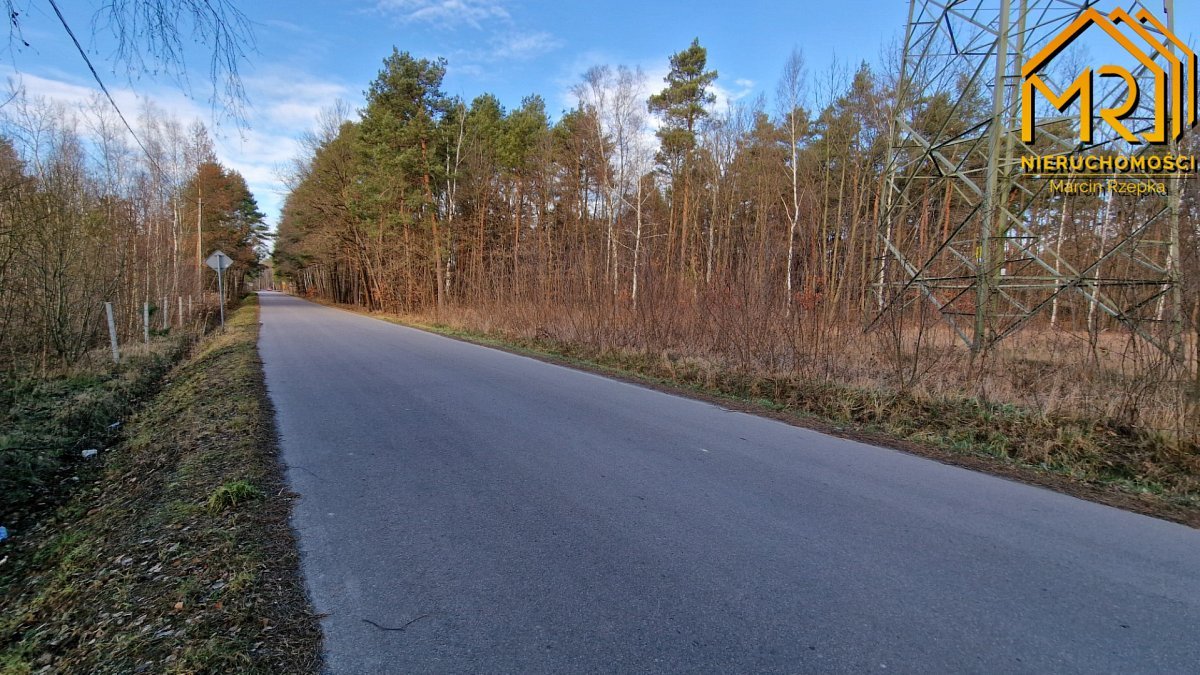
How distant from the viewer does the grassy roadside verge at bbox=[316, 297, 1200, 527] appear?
4.69 m

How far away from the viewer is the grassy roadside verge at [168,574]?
239cm

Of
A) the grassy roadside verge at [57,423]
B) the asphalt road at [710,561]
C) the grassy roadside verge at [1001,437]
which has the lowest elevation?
the grassy roadside verge at [57,423]

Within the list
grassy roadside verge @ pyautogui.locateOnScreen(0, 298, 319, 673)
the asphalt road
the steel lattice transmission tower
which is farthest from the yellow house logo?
grassy roadside verge @ pyautogui.locateOnScreen(0, 298, 319, 673)

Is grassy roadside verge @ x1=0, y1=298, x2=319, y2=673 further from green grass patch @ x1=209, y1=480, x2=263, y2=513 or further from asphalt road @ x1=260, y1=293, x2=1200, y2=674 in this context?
asphalt road @ x1=260, y1=293, x2=1200, y2=674

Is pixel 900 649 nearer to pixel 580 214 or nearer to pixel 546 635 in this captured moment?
pixel 546 635

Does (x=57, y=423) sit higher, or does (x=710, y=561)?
(x=710, y=561)

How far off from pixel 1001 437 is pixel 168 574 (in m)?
7.36

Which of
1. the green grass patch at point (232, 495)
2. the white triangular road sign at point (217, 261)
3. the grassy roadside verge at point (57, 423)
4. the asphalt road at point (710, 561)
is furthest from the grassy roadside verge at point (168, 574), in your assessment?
the white triangular road sign at point (217, 261)

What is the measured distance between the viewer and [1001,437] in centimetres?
592

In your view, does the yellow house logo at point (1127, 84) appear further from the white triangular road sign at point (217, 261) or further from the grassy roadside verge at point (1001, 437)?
the white triangular road sign at point (217, 261)

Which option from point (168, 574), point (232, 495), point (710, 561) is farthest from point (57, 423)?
point (710, 561)

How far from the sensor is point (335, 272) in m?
52.9

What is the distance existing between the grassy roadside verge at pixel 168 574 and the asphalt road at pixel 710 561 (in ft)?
0.66

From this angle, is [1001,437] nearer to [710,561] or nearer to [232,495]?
[710,561]
